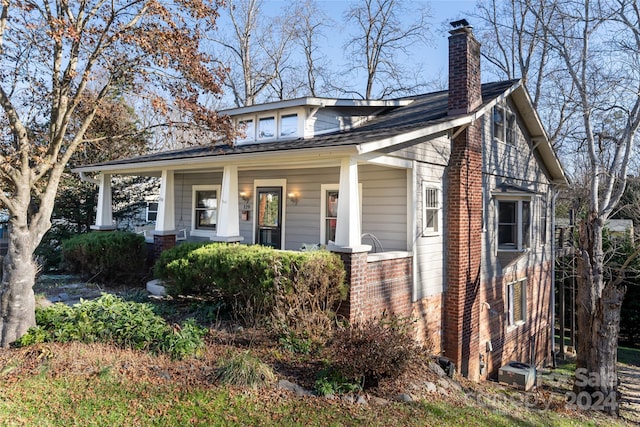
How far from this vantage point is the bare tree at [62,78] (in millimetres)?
5980

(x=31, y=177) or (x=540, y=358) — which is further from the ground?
(x=31, y=177)

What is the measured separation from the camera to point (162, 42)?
6.49 metres

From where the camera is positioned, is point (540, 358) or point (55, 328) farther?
point (540, 358)

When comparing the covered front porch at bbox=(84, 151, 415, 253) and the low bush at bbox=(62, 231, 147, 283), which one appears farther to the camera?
the low bush at bbox=(62, 231, 147, 283)

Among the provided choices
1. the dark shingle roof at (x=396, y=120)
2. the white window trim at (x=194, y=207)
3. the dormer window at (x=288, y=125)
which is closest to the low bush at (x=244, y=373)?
the dark shingle roof at (x=396, y=120)

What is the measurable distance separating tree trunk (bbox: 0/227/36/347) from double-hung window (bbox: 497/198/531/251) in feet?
34.7

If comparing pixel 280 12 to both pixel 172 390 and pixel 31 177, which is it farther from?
pixel 172 390

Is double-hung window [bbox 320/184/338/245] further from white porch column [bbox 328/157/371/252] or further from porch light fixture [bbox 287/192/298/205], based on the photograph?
white porch column [bbox 328/157/371/252]

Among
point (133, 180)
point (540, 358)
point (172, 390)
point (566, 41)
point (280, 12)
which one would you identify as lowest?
point (540, 358)

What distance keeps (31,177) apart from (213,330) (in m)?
3.51

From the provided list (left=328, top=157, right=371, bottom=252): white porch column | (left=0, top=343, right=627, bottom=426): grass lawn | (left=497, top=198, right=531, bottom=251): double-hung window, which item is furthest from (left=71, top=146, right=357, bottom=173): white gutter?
(left=497, top=198, right=531, bottom=251): double-hung window

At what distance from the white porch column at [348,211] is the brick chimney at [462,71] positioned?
12.9ft

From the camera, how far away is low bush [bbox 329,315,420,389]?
529 cm

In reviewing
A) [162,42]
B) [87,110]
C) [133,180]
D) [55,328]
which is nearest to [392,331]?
[55,328]
